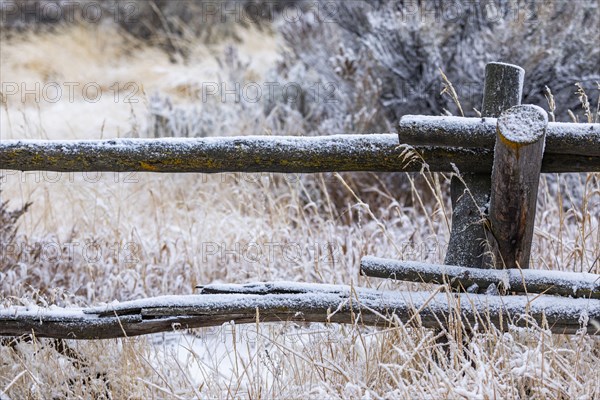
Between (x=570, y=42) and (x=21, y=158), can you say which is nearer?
(x=21, y=158)

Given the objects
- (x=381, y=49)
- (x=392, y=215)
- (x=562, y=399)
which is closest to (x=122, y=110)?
(x=381, y=49)

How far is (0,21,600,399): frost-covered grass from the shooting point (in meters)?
2.37

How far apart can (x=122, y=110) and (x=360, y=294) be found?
5.67 m

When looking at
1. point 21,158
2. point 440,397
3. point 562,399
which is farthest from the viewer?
point 21,158

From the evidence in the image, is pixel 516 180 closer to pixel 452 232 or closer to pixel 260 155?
pixel 452 232

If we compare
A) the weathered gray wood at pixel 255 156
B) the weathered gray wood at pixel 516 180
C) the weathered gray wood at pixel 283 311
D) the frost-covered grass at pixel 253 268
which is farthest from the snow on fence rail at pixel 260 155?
the weathered gray wood at pixel 283 311

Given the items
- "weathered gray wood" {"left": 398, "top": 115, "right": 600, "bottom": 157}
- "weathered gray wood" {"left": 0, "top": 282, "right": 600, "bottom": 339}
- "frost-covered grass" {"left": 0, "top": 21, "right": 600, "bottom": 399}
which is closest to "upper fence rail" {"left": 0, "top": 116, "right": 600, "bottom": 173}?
"weathered gray wood" {"left": 398, "top": 115, "right": 600, "bottom": 157}

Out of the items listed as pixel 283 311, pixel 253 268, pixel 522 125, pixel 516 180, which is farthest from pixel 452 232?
pixel 253 268

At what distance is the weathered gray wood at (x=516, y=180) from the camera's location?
2346 millimetres

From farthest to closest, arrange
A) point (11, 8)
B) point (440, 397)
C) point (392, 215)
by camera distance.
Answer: point (11, 8) → point (392, 215) → point (440, 397)

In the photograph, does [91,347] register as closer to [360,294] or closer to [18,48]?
[360,294]

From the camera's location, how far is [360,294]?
2.60m

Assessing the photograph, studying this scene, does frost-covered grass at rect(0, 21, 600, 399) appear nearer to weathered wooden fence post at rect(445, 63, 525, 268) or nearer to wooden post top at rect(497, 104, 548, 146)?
weathered wooden fence post at rect(445, 63, 525, 268)

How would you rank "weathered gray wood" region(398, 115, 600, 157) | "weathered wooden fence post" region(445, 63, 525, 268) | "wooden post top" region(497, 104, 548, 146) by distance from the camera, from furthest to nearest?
"weathered wooden fence post" region(445, 63, 525, 268) → "weathered gray wood" region(398, 115, 600, 157) → "wooden post top" region(497, 104, 548, 146)
